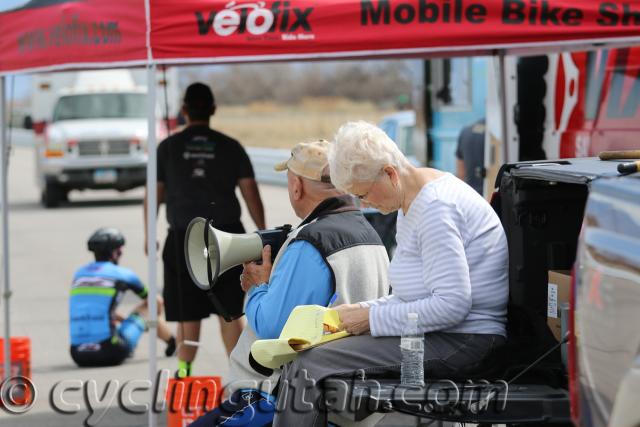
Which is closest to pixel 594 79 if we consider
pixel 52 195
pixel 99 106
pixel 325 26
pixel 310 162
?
pixel 325 26

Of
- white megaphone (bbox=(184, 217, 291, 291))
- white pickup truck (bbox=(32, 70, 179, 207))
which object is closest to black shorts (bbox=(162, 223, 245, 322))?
white megaphone (bbox=(184, 217, 291, 291))

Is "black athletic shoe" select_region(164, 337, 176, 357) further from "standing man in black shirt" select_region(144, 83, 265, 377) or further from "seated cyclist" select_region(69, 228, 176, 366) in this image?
"standing man in black shirt" select_region(144, 83, 265, 377)

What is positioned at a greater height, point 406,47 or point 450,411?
point 406,47

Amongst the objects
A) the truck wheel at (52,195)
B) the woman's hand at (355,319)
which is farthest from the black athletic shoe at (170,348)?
the truck wheel at (52,195)

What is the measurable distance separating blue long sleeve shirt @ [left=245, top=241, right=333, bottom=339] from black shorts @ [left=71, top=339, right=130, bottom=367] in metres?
4.09

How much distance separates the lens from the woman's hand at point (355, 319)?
4.55 metres

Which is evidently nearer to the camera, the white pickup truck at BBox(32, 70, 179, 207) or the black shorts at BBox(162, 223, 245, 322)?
the black shorts at BBox(162, 223, 245, 322)

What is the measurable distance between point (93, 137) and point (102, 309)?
1371 cm

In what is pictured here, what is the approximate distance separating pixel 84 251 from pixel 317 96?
231 feet

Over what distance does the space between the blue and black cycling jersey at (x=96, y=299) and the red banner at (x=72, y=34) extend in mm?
2035

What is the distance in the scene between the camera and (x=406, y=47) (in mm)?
6371

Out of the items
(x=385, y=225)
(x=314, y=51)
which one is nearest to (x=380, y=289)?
(x=314, y=51)

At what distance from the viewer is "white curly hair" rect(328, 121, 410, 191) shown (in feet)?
14.7

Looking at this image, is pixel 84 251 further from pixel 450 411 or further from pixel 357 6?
pixel 450 411
